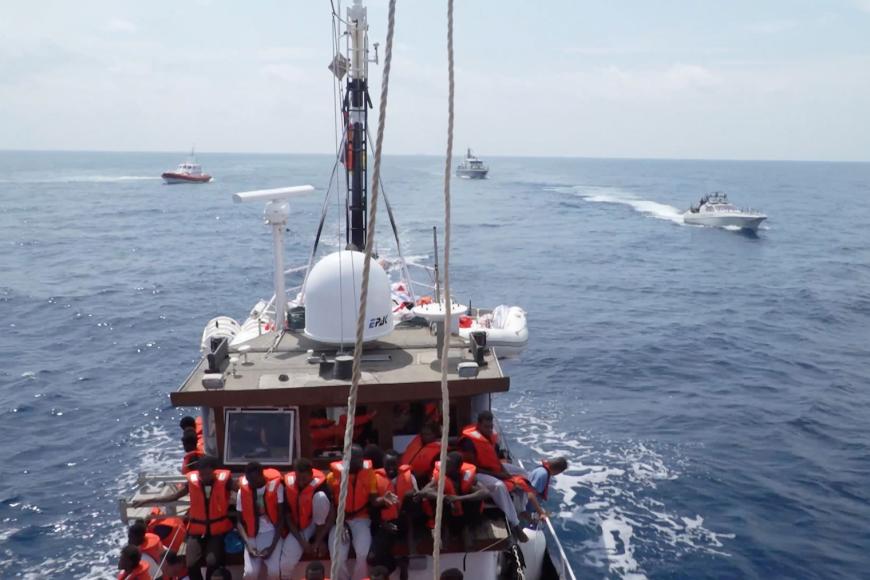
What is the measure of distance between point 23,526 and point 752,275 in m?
49.8

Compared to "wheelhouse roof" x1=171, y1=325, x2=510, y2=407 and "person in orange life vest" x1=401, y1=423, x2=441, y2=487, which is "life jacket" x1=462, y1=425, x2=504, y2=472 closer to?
"person in orange life vest" x1=401, y1=423, x2=441, y2=487

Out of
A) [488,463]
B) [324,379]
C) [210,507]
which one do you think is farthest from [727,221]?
[210,507]

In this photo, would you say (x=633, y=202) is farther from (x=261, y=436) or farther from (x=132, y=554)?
(x=132, y=554)

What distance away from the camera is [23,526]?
17.2 m

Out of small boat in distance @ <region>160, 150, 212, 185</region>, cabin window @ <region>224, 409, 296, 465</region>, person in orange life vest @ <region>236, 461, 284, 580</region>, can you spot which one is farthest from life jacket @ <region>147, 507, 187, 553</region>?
small boat in distance @ <region>160, 150, 212, 185</region>

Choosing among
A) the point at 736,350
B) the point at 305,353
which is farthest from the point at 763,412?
the point at 305,353

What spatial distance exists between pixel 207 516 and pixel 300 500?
133 cm

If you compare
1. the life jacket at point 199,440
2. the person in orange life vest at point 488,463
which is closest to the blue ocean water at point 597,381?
the life jacket at point 199,440

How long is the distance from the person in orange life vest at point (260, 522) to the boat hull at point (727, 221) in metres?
73.5

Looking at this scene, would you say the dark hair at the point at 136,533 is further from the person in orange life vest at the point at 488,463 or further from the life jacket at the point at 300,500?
the person in orange life vest at the point at 488,463

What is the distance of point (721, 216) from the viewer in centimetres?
7631

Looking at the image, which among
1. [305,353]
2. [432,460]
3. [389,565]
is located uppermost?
[305,353]

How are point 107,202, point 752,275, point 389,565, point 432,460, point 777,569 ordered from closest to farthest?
point 389,565, point 432,460, point 777,569, point 752,275, point 107,202

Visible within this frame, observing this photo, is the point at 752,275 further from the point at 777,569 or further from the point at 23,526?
the point at 23,526
